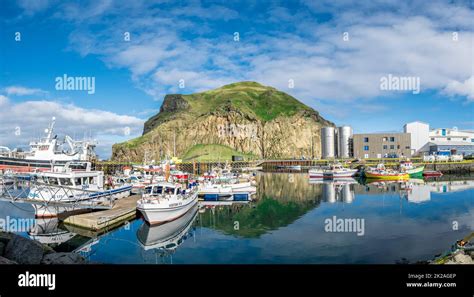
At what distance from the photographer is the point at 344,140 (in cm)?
12112

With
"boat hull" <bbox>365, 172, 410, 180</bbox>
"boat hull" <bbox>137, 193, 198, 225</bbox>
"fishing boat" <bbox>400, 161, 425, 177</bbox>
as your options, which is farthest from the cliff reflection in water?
"fishing boat" <bbox>400, 161, 425, 177</bbox>

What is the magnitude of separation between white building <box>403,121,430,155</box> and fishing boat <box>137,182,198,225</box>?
94.6 metres

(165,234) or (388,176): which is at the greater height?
(388,176)

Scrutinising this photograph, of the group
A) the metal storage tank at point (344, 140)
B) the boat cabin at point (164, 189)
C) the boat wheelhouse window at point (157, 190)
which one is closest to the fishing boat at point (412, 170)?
the metal storage tank at point (344, 140)

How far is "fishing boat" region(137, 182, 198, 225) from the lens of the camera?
26797 mm

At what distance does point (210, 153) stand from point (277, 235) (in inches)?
4432

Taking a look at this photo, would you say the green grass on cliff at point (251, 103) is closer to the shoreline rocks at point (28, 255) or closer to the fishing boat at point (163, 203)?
the fishing boat at point (163, 203)

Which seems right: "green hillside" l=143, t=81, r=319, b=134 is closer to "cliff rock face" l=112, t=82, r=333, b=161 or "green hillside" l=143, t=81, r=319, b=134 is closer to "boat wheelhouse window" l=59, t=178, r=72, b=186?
"cliff rock face" l=112, t=82, r=333, b=161

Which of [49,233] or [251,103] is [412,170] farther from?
[251,103]

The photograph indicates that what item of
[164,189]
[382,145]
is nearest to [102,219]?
[164,189]

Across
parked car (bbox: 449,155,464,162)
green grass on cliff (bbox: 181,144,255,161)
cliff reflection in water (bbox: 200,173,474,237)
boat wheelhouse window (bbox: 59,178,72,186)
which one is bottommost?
cliff reflection in water (bbox: 200,173,474,237)

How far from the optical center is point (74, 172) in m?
32.6
